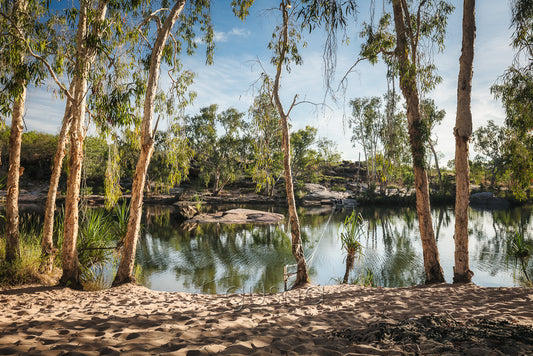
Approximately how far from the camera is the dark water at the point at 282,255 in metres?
8.02

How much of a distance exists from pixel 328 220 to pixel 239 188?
2108cm

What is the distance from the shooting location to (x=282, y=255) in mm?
11062

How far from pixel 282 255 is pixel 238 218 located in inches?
344

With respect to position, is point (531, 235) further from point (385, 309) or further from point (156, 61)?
point (156, 61)

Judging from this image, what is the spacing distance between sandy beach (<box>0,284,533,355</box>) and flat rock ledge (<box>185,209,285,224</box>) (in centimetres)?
1380

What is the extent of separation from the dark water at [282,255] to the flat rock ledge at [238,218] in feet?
4.16

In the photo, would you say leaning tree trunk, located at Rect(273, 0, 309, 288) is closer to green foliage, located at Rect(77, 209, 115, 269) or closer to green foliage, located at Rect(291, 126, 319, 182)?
green foliage, located at Rect(77, 209, 115, 269)

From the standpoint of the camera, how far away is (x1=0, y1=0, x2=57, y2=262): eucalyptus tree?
4730 millimetres

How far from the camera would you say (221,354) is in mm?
→ 2312

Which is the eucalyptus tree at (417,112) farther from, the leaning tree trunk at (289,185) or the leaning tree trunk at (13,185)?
the leaning tree trunk at (13,185)

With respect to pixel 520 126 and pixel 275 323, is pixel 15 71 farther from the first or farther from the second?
pixel 520 126

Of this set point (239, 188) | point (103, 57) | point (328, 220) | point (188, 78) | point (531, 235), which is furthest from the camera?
point (239, 188)

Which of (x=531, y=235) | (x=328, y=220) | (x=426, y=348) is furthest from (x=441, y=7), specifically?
(x=328, y=220)

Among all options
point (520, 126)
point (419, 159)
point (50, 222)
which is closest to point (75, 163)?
point (50, 222)
